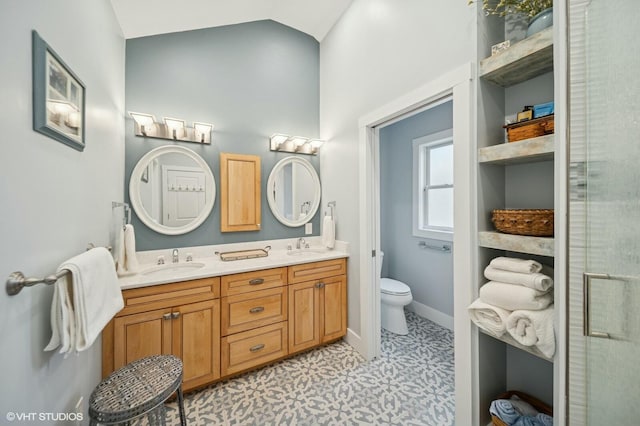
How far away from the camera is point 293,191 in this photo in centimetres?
269

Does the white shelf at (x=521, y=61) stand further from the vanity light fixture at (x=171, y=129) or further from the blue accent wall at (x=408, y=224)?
the vanity light fixture at (x=171, y=129)

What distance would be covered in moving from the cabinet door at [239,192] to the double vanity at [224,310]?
24cm

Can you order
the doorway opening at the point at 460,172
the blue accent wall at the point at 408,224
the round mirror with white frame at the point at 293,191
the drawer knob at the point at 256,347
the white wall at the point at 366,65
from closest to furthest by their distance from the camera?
1. the doorway opening at the point at 460,172
2. the white wall at the point at 366,65
3. the drawer knob at the point at 256,347
4. the round mirror with white frame at the point at 293,191
5. the blue accent wall at the point at 408,224

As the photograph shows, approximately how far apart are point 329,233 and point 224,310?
1.19m

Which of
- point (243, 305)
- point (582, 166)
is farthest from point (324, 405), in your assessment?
point (582, 166)

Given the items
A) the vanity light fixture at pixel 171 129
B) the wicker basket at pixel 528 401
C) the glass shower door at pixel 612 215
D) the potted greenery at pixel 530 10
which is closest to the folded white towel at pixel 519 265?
the glass shower door at pixel 612 215

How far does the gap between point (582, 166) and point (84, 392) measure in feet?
7.81

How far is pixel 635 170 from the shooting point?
744mm

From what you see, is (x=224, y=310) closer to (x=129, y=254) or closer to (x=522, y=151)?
(x=129, y=254)

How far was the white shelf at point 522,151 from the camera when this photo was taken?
1.01 metres

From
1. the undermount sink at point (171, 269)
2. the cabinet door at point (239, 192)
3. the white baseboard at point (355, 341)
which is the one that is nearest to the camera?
the undermount sink at point (171, 269)

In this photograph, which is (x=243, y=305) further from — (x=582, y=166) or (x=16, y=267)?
(x=582, y=166)

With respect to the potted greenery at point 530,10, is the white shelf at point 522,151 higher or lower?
lower

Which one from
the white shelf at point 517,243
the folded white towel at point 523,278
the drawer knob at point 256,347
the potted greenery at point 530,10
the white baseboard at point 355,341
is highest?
the potted greenery at point 530,10
